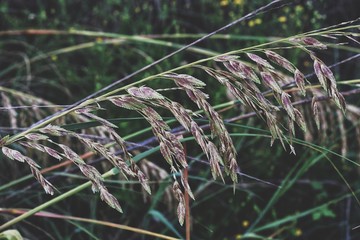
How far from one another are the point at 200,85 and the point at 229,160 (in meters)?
0.14

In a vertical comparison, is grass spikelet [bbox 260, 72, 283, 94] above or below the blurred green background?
above

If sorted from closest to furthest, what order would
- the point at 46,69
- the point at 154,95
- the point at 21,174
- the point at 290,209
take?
the point at 154,95
the point at 21,174
the point at 290,209
the point at 46,69

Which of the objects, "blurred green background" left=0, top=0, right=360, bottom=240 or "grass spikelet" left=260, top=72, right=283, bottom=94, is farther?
"blurred green background" left=0, top=0, right=360, bottom=240

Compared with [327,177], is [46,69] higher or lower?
higher

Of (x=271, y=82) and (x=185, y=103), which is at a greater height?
(x=271, y=82)

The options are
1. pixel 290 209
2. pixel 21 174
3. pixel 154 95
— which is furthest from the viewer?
pixel 290 209

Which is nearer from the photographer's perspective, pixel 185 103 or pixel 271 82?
pixel 271 82

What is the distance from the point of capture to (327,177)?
265 centimetres

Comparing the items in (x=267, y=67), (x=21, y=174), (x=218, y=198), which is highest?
(x=267, y=67)

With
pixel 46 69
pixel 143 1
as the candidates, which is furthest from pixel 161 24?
pixel 46 69

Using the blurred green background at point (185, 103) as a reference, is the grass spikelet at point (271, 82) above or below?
above

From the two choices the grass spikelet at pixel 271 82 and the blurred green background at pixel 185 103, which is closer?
the grass spikelet at pixel 271 82

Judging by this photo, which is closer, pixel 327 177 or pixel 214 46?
pixel 327 177

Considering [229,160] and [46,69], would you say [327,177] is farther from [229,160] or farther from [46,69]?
[229,160]
